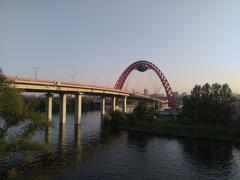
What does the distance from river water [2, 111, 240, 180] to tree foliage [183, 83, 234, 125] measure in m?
13.1

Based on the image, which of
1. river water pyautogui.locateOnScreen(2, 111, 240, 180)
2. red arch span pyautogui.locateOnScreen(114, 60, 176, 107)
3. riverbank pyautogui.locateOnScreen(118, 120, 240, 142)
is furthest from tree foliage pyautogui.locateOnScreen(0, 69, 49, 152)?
red arch span pyautogui.locateOnScreen(114, 60, 176, 107)

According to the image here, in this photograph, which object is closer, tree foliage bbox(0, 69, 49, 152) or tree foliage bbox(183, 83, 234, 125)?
tree foliage bbox(0, 69, 49, 152)

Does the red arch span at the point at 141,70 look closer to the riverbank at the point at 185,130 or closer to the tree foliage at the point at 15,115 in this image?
the riverbank at the point at 185,130

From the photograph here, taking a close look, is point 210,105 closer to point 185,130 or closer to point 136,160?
point 185,130

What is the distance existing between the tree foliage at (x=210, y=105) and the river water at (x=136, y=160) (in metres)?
13.1

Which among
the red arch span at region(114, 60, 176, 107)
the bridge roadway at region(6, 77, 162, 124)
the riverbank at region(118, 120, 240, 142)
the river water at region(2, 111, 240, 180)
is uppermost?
the red arch span at region(114, 60, 176, 107)

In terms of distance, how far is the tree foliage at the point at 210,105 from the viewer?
73.7 metres

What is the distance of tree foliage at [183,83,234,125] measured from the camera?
73.7m

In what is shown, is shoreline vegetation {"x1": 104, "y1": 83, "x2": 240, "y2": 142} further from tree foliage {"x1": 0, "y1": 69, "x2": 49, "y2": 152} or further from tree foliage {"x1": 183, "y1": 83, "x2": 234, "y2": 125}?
tree foliage {"x1": 0, "y1": 69, "x2": 49, "y2": 152}

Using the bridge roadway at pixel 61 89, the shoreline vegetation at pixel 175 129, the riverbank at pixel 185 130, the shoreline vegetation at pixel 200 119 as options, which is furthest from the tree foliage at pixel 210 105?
the bridge roadway at pixel 61 89

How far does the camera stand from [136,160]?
42.9 metres

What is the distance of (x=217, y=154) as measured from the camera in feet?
161

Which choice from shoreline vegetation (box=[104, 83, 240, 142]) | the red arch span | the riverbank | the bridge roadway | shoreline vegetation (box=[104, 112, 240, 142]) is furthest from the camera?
the red arch span

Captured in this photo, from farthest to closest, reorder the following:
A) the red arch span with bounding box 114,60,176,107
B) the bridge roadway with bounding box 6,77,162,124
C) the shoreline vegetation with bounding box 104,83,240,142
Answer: the red arch span with bounding box 114,60,176,107, the shoreline vegetation with bounding box 104,83,240,142, the bridge roadway with bounding box 6,77,162,124
